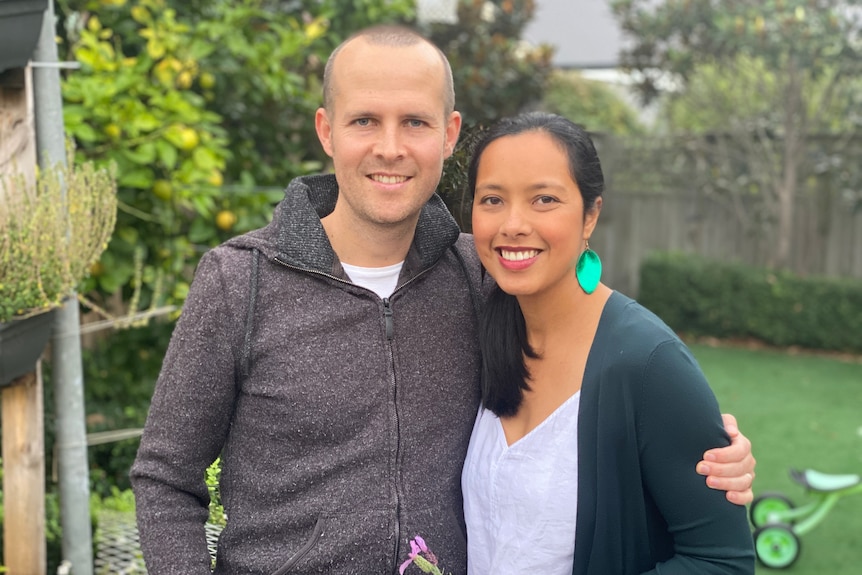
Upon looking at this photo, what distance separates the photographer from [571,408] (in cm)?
157

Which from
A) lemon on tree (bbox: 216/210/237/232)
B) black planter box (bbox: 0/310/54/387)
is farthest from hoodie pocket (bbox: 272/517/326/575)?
lemon on tree (bbox: 216/210/237/232)

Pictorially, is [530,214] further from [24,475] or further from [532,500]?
[24,475]

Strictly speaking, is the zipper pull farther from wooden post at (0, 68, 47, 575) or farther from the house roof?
the house roof

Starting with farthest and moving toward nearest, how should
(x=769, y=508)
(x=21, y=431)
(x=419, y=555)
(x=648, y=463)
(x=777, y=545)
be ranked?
(x=769, y=508) < (x=777, y=545) < (x=21, y=431) < (x=419, y=555) < (x=648, y=463)

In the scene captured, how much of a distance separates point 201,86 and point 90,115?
87 cm

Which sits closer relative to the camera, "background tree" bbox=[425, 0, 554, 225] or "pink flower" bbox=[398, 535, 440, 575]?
"pink flower" bbox=[398, 535, 440, 575]

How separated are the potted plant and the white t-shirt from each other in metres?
1.04

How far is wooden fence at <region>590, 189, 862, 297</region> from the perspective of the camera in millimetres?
9570

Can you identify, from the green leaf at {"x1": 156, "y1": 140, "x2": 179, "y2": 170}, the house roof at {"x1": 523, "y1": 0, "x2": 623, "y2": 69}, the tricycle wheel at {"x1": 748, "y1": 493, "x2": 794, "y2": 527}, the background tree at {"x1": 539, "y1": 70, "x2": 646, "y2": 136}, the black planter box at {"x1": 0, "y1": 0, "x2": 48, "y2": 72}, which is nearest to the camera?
the black planter box at {"x1": 0, "y1": 0, "x2": 48, "y2": 72}

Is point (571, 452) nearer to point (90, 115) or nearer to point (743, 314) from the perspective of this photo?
point (90, 115)

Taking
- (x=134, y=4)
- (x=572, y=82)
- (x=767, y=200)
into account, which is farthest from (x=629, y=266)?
(x=134, y=4)

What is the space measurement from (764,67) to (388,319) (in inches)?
353

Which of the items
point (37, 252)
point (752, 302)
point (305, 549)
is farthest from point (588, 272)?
point (752, 302)

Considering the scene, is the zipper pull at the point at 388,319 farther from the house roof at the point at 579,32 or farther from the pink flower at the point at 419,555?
the house roof at the point at 579,32
